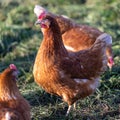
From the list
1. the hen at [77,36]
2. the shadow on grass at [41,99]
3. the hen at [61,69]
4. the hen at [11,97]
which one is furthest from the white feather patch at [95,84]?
the hen at [11,97]

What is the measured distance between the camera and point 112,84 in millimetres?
7414

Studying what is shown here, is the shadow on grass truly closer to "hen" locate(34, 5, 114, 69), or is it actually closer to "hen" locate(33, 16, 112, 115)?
"hen" locate(33, 16, 112, 115)

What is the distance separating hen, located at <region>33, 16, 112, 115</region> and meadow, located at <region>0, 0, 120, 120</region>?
1.13 feet

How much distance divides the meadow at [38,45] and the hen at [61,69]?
1.13ft

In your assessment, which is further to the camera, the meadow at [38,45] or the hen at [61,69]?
the meadow at [38,45]

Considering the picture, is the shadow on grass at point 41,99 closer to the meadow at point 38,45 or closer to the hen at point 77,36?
the meadow at point 38,45

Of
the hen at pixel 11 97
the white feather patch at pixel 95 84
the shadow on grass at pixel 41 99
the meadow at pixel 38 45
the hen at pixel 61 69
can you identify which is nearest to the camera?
the hen at pixel 11 97

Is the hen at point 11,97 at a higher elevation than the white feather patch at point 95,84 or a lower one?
higher

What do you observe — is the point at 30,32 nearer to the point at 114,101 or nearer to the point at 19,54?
the point at 19,54

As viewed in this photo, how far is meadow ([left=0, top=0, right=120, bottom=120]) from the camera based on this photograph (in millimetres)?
6777

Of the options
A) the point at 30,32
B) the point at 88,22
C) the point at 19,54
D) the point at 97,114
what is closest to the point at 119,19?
the point at 88,22

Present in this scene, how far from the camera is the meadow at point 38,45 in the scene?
6777 mm

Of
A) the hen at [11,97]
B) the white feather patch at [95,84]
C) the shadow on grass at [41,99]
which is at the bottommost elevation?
the shadow on grass at [41,99]

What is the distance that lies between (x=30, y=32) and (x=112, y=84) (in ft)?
11.9
